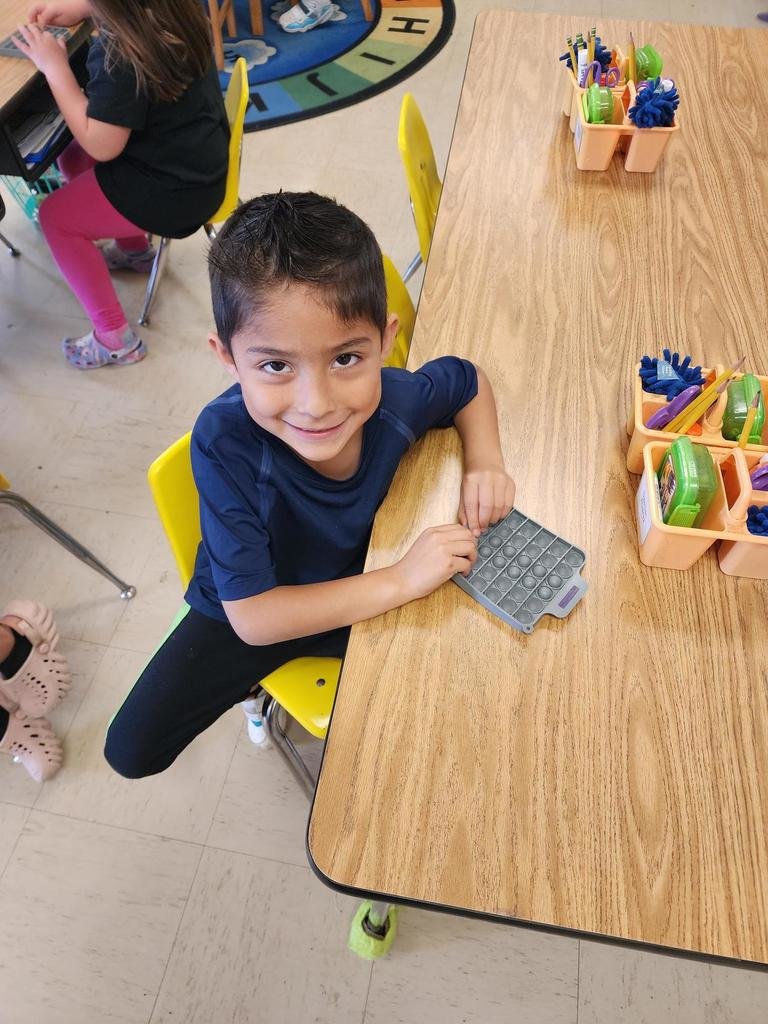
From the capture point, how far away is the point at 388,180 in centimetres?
255

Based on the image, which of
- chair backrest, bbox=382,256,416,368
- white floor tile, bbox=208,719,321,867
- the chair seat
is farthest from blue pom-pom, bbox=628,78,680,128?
white floor tile, bbox=208,719,321,867

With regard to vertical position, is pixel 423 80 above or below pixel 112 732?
above

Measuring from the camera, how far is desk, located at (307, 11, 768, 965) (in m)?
0.60

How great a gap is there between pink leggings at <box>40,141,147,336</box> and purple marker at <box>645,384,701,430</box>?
Result: 1.52m

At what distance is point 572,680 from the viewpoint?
0.71m

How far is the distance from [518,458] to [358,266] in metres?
0.32

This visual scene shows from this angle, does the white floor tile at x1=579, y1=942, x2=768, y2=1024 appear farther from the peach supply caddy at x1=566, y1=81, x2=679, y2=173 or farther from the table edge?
the peach supply caddy at x1=566, y1=81, x2=679, y2=173

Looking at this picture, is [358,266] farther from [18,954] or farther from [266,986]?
[18,954]

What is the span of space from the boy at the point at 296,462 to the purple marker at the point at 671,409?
0.19m

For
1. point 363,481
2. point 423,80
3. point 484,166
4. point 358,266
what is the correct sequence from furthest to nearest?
point 423,80, point 484,166, point 363,481, point 358,266

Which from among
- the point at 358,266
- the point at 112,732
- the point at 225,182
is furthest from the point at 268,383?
the point at 225,182

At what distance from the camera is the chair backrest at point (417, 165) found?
4.32ft

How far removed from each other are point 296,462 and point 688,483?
45cm

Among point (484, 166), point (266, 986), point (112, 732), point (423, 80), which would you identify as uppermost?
point (484, 166)
